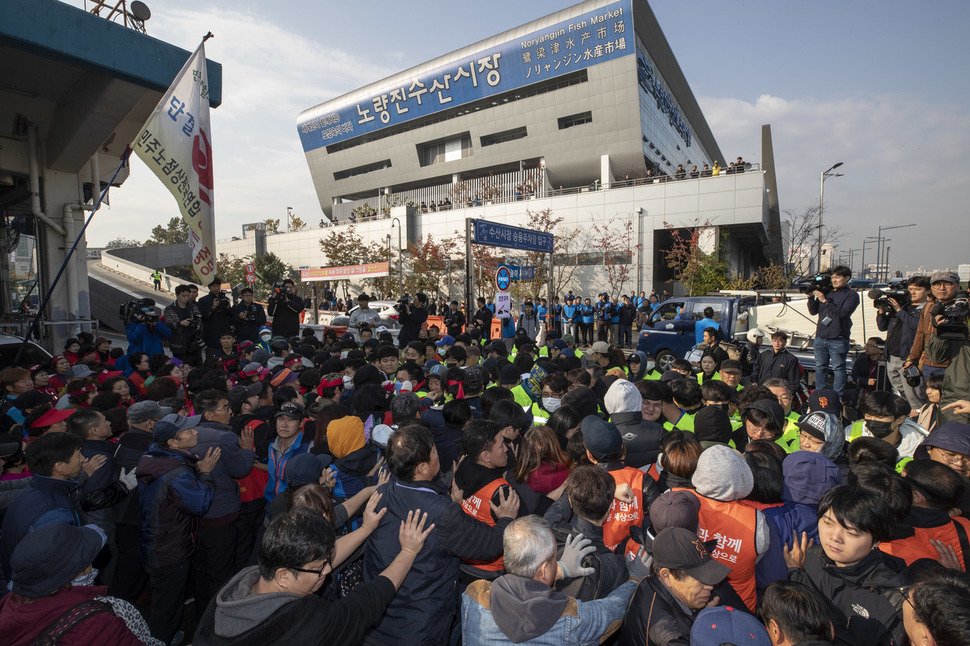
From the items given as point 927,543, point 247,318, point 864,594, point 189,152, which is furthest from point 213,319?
point 927,543

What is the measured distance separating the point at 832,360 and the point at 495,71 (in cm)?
3178

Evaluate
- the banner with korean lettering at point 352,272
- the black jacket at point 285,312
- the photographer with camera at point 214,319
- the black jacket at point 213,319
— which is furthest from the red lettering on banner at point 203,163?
the banner with korean lettering at point 352,272

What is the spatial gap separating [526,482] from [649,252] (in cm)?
2575

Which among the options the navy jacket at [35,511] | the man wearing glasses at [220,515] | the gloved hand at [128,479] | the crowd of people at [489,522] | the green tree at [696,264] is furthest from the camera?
the green tree at [696,264]

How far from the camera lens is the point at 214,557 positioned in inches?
135

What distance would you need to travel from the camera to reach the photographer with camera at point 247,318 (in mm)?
8398

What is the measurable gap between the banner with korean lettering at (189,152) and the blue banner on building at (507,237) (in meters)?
6.11

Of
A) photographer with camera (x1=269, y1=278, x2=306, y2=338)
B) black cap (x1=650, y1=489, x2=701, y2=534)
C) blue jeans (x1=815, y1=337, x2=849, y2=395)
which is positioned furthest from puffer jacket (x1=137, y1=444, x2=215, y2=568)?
blue jeans (x1=815, y1=337, x2=849, y2=395)

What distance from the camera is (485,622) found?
1.86 metres

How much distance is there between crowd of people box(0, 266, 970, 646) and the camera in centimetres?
178

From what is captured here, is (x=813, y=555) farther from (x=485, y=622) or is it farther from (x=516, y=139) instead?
(x=516, y=139)

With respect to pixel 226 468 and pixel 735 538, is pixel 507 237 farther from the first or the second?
pixel 735 538

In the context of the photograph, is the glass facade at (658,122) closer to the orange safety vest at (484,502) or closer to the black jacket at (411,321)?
the black jacket at (411,321)

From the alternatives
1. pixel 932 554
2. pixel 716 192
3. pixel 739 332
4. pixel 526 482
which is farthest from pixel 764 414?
pixel 716 192
